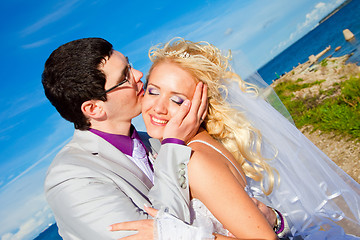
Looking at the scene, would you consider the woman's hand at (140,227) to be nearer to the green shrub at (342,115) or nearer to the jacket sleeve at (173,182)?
the jacket sleeve at (173,182)

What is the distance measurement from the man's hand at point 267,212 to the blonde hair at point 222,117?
28 cm

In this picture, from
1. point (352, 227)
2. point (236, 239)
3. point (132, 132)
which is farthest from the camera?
point (132, 132)

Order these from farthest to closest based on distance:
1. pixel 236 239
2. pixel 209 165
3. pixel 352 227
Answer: pixel 352 227 → pixel 209 165 → pixel 236 239

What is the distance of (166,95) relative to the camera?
335cm

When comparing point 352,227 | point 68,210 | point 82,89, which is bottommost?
point 352,227

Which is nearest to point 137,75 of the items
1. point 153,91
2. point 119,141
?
point 153,91

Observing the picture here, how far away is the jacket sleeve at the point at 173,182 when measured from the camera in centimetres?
251

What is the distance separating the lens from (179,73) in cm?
339

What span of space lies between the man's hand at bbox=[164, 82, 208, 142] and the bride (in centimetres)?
13

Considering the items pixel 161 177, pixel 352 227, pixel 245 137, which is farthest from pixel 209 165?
pixel 352 227

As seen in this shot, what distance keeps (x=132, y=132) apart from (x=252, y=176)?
1.70 m

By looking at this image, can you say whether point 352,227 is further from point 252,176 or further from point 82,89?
point 82,89

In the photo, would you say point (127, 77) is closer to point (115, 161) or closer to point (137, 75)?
point (137, 75)

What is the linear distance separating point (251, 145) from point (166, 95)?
3.84ft
